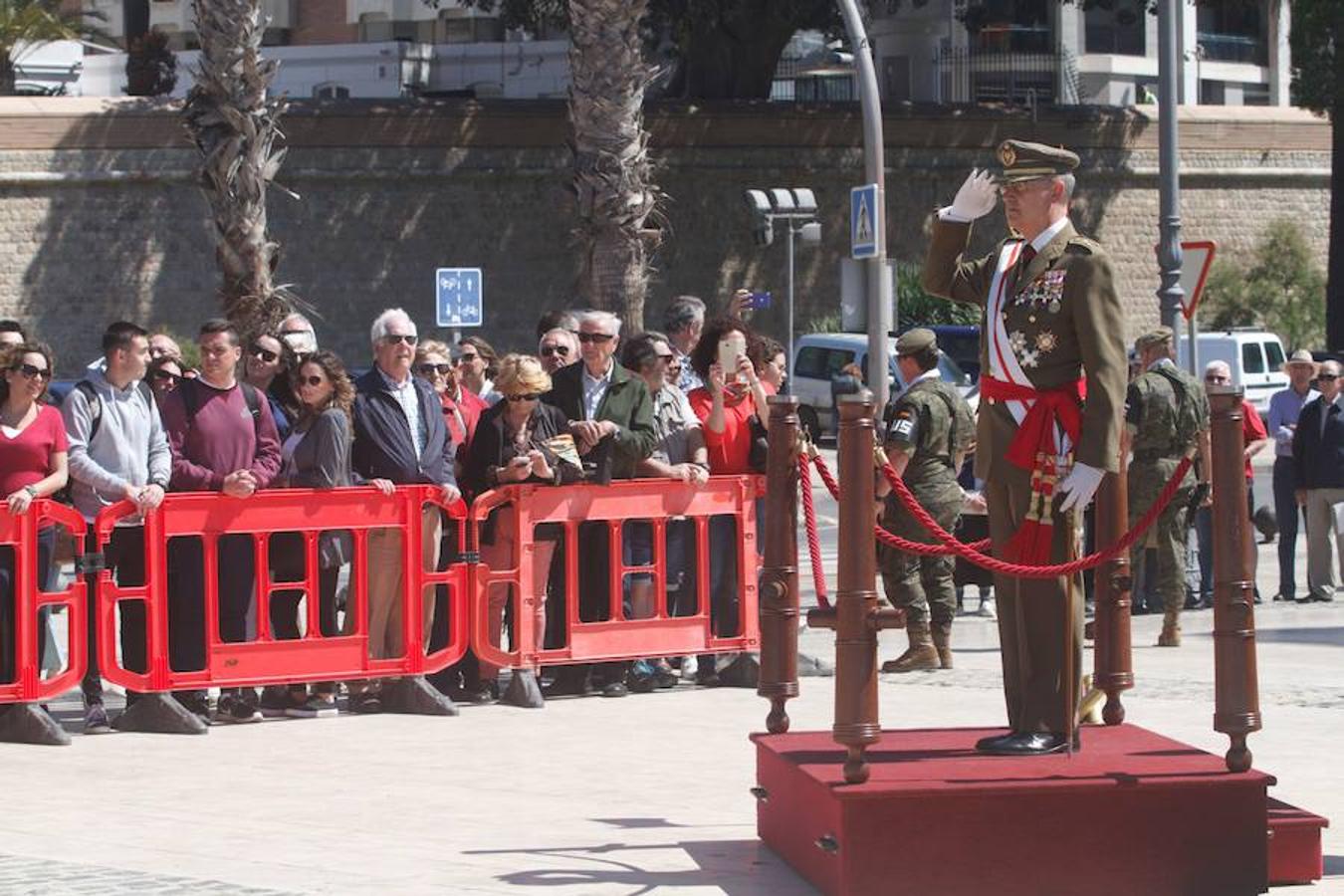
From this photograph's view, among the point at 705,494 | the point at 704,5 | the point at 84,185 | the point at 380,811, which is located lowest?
the point at 380,811

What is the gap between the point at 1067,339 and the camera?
26.4 ft

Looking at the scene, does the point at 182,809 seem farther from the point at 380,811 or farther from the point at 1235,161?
the point at 1235,161

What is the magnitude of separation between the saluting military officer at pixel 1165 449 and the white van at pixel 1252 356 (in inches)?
971

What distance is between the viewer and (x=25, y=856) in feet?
27.2

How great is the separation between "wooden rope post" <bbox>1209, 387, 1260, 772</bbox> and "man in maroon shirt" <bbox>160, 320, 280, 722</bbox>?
5208mm

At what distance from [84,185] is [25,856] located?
35747mm

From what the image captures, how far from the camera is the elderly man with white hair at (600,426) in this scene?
12.8 meters

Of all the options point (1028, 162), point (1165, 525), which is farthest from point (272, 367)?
point (1028, 162)

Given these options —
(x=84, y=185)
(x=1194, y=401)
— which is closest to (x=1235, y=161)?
(x=84, y=185)

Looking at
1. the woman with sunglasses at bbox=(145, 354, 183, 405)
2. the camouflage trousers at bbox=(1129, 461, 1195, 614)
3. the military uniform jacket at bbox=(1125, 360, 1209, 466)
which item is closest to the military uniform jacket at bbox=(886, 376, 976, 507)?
the military uniform jacket at bbox=(1125, 360, 1209, 466)

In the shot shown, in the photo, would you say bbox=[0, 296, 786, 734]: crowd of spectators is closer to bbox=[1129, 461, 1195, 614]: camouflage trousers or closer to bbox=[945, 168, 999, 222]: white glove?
bbox=[1129, 461, 1195, 614]: camouflage trousers

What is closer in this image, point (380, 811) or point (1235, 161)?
point (380, 811)

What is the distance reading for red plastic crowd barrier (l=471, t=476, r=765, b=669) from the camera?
12531mm

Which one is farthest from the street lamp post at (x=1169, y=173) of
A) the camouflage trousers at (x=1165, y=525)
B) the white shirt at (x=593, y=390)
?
the white shirt at (x=593, y=390)
